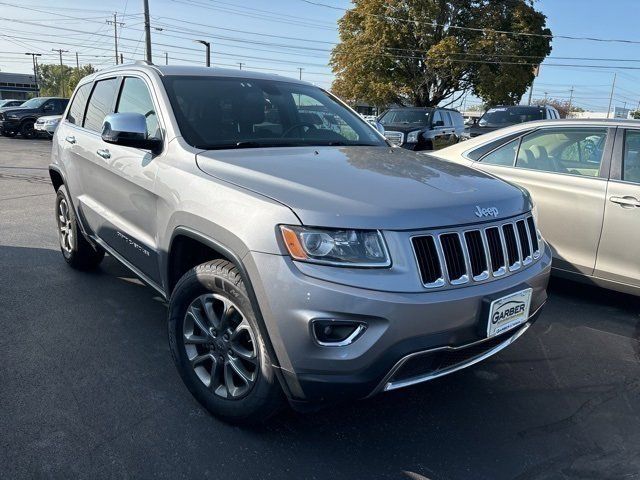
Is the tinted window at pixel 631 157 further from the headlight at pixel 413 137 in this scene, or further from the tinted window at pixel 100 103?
the headlight at pixel 413 137

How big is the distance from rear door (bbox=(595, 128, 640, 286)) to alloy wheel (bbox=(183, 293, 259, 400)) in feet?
9.97

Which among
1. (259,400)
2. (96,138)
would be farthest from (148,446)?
(96,138)

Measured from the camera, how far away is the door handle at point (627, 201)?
12.8 ft

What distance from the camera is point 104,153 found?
3715 mm

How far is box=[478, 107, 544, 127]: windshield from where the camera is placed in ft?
44.9

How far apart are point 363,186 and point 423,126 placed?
484 inches

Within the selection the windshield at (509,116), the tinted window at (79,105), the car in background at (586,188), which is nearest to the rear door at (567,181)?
the car in background at (586,188)

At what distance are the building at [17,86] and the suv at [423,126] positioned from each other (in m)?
95.4

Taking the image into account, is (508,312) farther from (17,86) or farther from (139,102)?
(17,86)

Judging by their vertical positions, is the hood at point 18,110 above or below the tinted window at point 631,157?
below

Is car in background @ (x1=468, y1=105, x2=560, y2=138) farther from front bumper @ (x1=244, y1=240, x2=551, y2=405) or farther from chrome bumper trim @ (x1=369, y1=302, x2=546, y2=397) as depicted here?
front bumper @ (x1=244, y1=240, x2=551, y2=405)

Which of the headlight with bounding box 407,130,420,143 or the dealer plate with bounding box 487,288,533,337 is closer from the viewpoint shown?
the dealer plate with bounding box 487,288,533,337

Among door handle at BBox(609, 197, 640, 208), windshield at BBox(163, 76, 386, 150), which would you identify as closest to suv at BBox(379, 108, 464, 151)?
door handle at BBox(609, 197, 640, 208)

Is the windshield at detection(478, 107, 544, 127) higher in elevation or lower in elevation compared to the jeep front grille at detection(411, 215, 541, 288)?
higher
